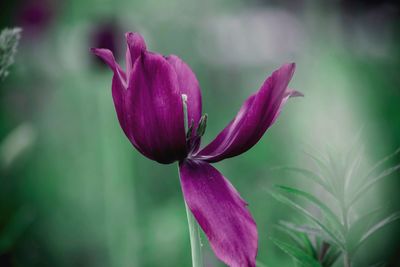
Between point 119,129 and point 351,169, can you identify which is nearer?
point 351,169

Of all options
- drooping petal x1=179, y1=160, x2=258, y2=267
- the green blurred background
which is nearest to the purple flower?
drooping petal x1=179, y1=160, x2=258, y2=267

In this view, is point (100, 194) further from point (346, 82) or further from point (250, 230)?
point (250, 230)

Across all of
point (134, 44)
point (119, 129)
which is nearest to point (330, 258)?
point (134, 44)

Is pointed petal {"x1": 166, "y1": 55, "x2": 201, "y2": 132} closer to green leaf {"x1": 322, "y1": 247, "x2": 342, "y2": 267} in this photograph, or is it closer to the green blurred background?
green leaf {"x1": 322, "y1": 247, "x2": 342, "y2": 267}

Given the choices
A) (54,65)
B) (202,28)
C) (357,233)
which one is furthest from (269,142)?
(357,233)

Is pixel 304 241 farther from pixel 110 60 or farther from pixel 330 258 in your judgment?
pixel 110 60

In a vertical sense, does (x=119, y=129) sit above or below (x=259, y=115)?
below

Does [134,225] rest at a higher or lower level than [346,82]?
lower
